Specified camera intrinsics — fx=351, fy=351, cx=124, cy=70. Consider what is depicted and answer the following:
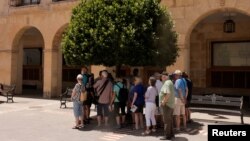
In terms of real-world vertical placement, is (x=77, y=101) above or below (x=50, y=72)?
below

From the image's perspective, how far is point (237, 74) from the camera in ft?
57.2

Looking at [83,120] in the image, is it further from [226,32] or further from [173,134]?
[226,32]

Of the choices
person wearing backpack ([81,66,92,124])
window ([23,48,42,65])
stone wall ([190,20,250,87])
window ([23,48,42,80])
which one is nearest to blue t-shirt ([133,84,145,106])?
person wearing backpack ([81,66,92,124])

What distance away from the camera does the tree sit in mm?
10664

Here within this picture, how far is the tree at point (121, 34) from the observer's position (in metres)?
10.7

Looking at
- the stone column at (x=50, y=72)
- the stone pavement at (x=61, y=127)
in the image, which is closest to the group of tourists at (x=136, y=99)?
the stone pavement at (x=61, y=127)

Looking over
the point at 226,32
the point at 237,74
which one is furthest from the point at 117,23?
the point at 237,74

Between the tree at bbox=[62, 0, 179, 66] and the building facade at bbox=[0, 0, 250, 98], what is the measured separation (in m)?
3.44

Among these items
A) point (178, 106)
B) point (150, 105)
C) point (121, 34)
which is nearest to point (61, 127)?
point (150, 105)

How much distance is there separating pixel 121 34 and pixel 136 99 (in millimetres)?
2044

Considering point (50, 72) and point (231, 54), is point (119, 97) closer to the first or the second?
point (50, 72)

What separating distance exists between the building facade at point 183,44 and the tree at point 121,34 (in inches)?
136

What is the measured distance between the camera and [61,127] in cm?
1099

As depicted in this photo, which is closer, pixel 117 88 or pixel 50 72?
pixel 117 88
